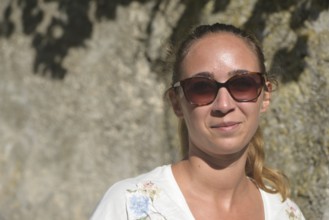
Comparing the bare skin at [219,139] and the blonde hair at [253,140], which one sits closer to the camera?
the bare skin at [219,139]

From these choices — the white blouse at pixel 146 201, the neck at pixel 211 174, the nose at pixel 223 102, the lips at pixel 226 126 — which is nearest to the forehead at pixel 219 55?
the nose at pixel 223 102

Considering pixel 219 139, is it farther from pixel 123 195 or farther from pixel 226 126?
pixel 123 195

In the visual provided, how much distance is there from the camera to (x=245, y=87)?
269cm

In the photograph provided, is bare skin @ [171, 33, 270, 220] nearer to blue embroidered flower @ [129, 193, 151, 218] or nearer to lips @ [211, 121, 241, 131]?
lips @ [211, 121, 241, 131]

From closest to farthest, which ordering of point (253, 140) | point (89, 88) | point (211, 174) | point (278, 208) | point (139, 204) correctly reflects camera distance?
1. point (139, 204)
2. point (211, 174)
3. point (278, 208)
4. point (253, 140)
5. point (89, 88)

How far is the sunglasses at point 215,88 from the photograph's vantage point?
2678mm

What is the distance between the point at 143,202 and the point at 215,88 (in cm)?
60

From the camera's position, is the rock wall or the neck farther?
the rock wall

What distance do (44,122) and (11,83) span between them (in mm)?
685

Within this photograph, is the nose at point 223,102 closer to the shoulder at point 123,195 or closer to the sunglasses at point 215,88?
the sunglasses at point 215,88

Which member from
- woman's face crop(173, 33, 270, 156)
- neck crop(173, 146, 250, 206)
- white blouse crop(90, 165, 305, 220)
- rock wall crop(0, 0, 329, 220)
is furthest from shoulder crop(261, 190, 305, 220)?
rock wall crop(0, 0, 329, 220)

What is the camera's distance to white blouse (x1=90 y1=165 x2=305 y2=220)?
8.59 feet

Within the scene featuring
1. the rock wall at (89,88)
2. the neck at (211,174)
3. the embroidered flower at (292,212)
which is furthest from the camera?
the rock wall at (89,88)

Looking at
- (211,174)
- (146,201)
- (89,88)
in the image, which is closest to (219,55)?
(211,174)
